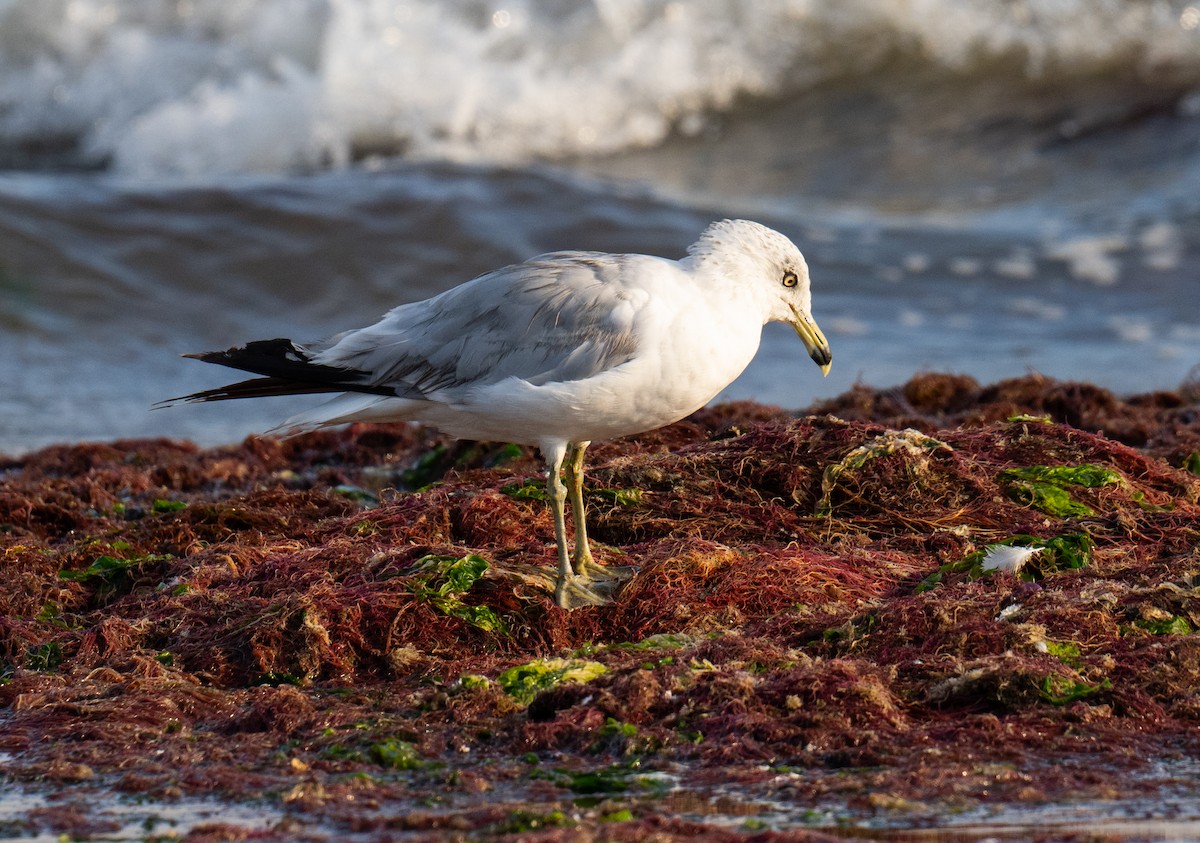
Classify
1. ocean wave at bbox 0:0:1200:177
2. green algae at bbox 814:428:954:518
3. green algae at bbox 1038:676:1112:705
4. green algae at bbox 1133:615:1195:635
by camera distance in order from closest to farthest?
green algae at bbox 1038:676:1112:705 < green algae at bbox 1133:615:1195:635 < green algae at bbox 814:428:954:518 < ocean wave at bbox 0:0:1200:177

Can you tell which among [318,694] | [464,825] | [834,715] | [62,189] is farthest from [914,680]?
[62,189]

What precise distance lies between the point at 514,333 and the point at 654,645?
115 cm

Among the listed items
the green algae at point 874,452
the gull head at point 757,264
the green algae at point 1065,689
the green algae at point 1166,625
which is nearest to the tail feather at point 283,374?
the gull head at point 757,264

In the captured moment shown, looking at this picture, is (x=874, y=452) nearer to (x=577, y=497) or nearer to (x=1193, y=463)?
(x=577, y=497)

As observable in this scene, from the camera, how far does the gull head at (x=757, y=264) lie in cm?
488

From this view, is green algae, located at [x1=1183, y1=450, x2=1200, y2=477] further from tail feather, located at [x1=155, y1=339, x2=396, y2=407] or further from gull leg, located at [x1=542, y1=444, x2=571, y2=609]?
tail feather, located at [x1=155, y1=339, x2=396, y2=407]

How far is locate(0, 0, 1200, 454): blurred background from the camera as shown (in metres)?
11.0

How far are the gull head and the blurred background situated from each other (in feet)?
14.6

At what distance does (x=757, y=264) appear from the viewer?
495 centimetres

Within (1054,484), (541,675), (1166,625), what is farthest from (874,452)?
(541,675)

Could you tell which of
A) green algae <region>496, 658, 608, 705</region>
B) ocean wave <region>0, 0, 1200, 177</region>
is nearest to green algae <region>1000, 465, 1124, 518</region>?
green algae <region>496, 658, 608, 705</region>

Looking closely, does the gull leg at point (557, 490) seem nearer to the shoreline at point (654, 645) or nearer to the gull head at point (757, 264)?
the shoreline at point (654, 645)

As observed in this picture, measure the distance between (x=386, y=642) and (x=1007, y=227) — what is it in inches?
420

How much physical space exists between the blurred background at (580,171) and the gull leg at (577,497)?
4.55 meters
